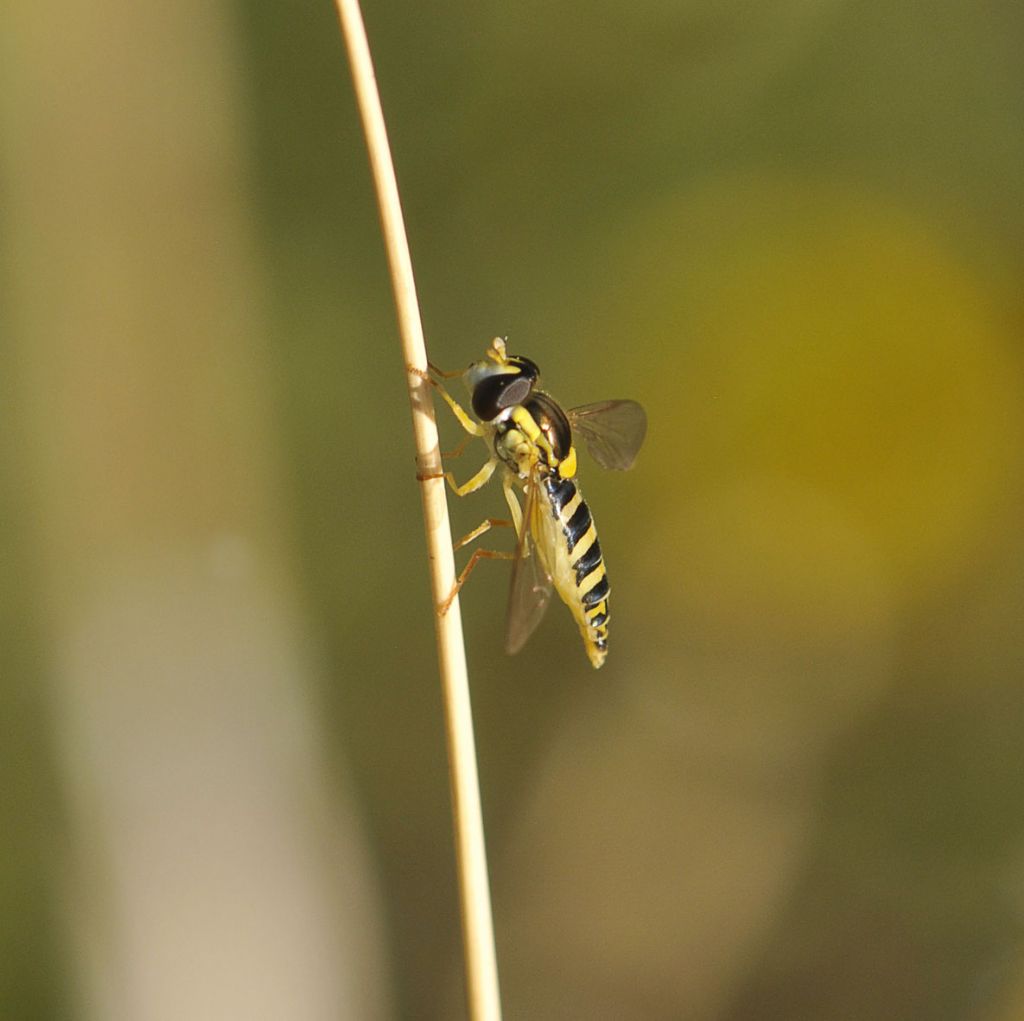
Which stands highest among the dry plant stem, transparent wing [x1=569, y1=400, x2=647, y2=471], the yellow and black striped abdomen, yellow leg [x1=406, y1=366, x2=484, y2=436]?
transparent wing [x1=569, y1=400, x2=647, y2=471]

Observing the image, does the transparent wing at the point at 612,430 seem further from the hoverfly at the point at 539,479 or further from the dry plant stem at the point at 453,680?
the dry plant stem at the point at 453,680

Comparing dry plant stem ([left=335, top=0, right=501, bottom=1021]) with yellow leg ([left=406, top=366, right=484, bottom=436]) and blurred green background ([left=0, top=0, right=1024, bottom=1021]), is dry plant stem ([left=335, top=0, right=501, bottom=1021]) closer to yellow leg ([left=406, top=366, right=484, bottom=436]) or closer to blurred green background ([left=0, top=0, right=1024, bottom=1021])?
yellow leg ([left=406, top=366, right=484, bottom=436])

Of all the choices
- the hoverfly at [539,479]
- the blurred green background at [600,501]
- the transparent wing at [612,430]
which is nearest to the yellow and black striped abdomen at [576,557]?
the hoverfly at [539,479]

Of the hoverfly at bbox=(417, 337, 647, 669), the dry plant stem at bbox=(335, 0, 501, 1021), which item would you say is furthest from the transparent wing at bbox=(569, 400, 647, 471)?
the dry plant stem at bbox=(335, 0, 501, 1021)

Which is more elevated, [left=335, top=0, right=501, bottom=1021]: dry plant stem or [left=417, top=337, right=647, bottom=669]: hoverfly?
[left=417, top=337, right=647, bottom=669]: hoverfly

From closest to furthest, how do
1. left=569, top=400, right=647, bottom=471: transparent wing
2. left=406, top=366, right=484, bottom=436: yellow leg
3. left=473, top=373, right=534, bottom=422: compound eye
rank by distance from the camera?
left=406, top=366, right=484, bottom=436: yellow leg → left=473, top=373, right=534, bottom=422: compound eye → left=569, top=400, right=647, bottom=471: transparent wing

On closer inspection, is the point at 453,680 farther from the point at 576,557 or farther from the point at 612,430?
the point at 612,430
